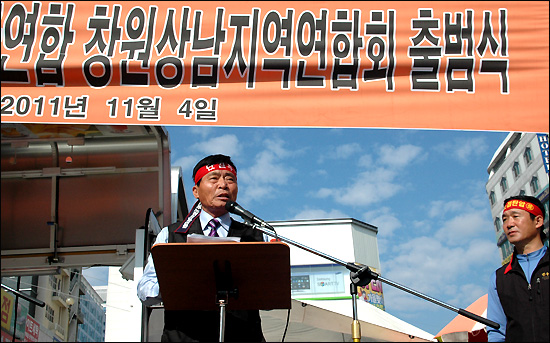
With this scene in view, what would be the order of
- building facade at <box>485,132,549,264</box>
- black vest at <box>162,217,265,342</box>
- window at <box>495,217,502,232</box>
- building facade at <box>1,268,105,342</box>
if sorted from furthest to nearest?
window at <box>495,217,502,232</box> < building facade at <box>485,132,549,264</box> < building facade at <box>1,268,105,342</box> < black vest at <box>162,217,265,342</box>

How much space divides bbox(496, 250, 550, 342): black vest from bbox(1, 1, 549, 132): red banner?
0.99 meters

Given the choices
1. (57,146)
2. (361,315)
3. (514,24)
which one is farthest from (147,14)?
(361,315)

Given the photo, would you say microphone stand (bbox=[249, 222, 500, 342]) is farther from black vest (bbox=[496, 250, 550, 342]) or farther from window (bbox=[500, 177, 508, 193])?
window (bbox=[500, 177, 508, 193])

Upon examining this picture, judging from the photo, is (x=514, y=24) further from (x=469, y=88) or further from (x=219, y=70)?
(x=219, y=70)

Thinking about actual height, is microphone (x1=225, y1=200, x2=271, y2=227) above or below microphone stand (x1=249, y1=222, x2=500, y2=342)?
above

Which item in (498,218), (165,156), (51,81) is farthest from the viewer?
(498,218)

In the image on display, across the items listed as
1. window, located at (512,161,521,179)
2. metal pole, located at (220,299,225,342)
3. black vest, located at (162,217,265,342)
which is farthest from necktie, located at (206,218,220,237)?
window, located at (512,161,521,179)

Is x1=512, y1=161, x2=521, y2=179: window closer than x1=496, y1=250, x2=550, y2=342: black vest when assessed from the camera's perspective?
No

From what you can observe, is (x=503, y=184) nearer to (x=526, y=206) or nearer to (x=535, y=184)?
(x=535, y=184)

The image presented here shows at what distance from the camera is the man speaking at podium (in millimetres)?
2914

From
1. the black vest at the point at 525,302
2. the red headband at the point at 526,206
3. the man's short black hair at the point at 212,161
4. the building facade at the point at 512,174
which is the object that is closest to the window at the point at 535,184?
the building facade at the point at 512,174

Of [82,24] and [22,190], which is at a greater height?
[82,24]

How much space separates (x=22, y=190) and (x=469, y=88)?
15.3 ft

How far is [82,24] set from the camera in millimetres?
3287
